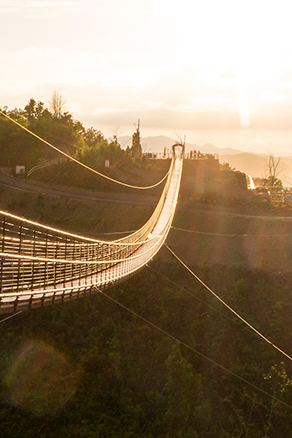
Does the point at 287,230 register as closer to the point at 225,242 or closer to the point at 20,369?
the point at 225,242

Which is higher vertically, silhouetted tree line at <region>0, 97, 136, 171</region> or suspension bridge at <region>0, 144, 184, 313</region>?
silhouetted tree line at <region>0, 97, 136, 171</region>

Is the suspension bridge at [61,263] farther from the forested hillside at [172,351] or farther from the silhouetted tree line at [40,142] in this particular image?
the silhouetted tree line at [40,142]

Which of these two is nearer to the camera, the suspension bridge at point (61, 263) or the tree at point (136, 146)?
the suspension bridge at point (61, 263)

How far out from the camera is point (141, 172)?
125 ft

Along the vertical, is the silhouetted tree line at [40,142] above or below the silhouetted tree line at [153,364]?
above

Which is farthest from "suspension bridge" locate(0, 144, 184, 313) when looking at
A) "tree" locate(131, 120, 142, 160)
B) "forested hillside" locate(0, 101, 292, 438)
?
"tree" locate(131, 120, 142, 160)

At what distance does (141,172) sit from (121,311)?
16081 mm

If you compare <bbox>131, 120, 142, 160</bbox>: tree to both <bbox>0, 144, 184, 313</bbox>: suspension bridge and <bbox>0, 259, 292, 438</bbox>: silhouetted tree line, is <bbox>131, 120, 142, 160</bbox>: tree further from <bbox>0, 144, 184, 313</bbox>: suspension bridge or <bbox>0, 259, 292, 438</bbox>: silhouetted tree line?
<bbox>0, 259, 292, 438</bbox>: silhouetted tree line

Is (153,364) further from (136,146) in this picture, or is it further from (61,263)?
(136,146)

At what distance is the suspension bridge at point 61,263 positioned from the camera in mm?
9102

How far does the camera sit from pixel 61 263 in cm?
1406

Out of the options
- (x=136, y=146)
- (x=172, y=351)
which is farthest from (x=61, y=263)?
(x=136, y=146)

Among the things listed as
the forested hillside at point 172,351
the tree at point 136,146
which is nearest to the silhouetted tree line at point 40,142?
the tree at point 136,146

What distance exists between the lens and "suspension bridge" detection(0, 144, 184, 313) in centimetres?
910
